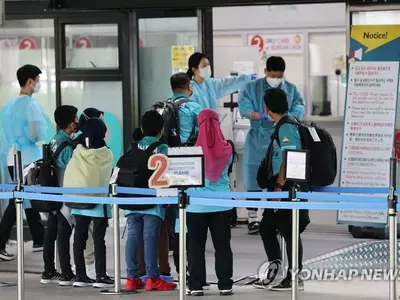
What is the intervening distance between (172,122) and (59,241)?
1.42 meters

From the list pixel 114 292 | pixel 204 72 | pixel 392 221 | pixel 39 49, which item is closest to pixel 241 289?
pixel 114 292

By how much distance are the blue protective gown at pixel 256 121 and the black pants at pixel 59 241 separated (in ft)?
7.71

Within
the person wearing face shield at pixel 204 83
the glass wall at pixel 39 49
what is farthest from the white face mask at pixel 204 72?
the glass wall at pixel 39 49

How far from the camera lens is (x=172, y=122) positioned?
9.06 m

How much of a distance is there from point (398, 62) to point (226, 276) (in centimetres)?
322

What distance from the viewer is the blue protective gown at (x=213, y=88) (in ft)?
32.5

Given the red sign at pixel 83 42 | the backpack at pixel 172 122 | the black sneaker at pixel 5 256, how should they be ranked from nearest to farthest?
1. the backpack at pixel 172 122
2. the black sneaker at pixel 5 256
3. the red sign at pixel 83 42

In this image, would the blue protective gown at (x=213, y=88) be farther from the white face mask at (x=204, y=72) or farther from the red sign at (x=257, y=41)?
the red sign at (x=257, y=41)

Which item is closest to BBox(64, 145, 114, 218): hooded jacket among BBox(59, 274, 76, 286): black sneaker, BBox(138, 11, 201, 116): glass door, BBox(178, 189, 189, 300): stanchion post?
BBox(59, 274, 76, 286): black sneaker

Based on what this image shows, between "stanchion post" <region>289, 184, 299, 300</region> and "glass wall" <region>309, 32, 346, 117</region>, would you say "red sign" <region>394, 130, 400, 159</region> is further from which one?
"glass wall" <region>309, 32, 346, 117</region>

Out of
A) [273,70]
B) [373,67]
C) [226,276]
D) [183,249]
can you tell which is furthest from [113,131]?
[183,249]

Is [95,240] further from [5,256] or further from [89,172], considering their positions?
[5,256]

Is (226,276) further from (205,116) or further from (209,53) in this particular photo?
(209,53)

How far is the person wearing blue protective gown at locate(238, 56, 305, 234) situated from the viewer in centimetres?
1016
